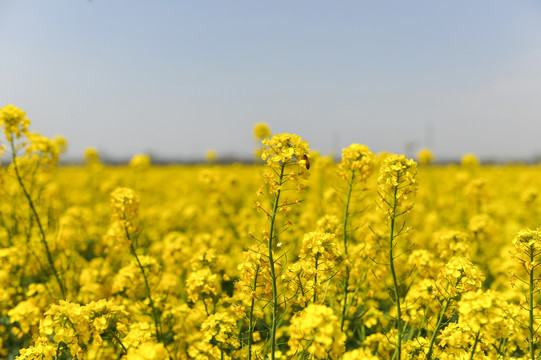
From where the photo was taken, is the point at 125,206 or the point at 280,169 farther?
the point at 125,206

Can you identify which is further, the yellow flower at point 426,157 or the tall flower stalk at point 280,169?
the yellow flower at point 426,157

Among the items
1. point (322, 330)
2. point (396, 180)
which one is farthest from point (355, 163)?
point (322, 330)

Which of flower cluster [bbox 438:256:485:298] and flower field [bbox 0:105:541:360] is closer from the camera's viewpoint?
flower field [bbox 0:105:541:360]

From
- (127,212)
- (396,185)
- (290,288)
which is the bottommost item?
(290,288)

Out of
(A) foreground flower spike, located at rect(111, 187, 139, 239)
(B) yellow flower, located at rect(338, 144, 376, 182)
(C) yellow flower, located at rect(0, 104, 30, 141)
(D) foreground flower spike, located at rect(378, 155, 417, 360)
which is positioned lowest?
(A) foreground flower spike, located at rect(111, 187, 139, 239)

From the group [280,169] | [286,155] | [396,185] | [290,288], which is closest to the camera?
[286,155]

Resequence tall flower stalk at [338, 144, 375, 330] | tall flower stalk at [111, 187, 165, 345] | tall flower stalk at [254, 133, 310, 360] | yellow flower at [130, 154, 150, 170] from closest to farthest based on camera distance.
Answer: tall flower stalk at [254, 133, 310, 360] < tall flower stalk at [338, 144, 375, 330] < tall flower stalk at [111, 187, 165, 345] < yellow flower at [130, 154, 150, 170]

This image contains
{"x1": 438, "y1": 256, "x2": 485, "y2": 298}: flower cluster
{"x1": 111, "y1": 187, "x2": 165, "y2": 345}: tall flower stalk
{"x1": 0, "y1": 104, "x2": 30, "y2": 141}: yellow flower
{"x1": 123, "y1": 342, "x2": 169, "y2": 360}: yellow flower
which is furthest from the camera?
{"x1": 0, "y1": 104, "x2": 30, "y2": 141}: yellow flower

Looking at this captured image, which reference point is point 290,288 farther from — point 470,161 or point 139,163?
point 470,161

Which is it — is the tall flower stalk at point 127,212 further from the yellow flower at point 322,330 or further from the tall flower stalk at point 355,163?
the yellow flower at point 322,330

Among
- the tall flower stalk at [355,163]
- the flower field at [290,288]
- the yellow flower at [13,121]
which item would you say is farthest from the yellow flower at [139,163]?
the tall flower stalk at [355,163]

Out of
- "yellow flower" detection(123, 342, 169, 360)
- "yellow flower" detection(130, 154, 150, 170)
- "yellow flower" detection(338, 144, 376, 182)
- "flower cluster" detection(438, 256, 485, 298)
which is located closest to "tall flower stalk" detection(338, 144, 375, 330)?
"yellow flower" detection(338, 144, 376, 182)

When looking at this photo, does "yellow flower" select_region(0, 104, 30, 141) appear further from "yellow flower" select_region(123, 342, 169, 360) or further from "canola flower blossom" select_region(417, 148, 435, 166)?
"canola flower blossom" select_region(417, 148, 435, 166)

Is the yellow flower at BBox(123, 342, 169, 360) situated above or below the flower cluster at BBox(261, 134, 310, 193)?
below
